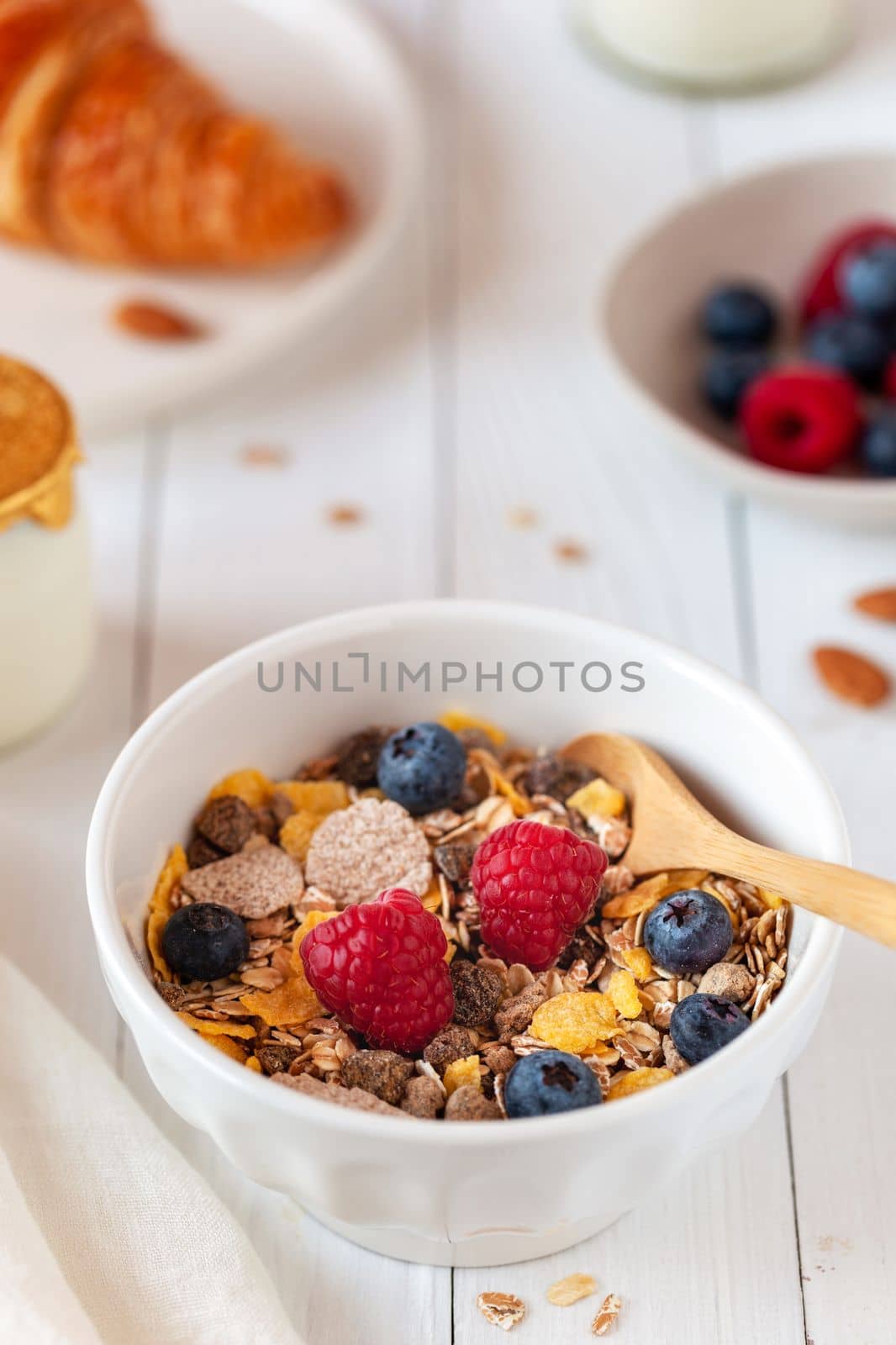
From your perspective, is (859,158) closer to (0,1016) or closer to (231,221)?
(231,221)

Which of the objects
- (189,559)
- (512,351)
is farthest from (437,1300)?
(512,351)

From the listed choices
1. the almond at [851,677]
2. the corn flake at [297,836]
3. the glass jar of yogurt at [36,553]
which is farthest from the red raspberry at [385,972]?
the almond at [851,677]

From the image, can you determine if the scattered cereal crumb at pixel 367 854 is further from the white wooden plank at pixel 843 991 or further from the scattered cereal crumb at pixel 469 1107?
the white wooden plank at pixel 843 991

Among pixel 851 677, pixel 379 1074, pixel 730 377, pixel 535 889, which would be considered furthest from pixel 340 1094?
pixel 730 377

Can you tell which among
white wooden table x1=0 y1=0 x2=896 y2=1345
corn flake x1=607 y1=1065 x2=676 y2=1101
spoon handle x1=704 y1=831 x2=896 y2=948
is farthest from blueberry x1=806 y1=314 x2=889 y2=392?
corn flake x1=607 y1=1065 x2=676 y2=1101

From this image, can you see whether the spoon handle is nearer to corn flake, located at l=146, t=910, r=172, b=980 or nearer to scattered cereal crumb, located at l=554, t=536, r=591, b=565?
corn flake, located at l=146, t=910, r=172, b=980

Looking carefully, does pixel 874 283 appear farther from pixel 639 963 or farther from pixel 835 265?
pixel 639 963
